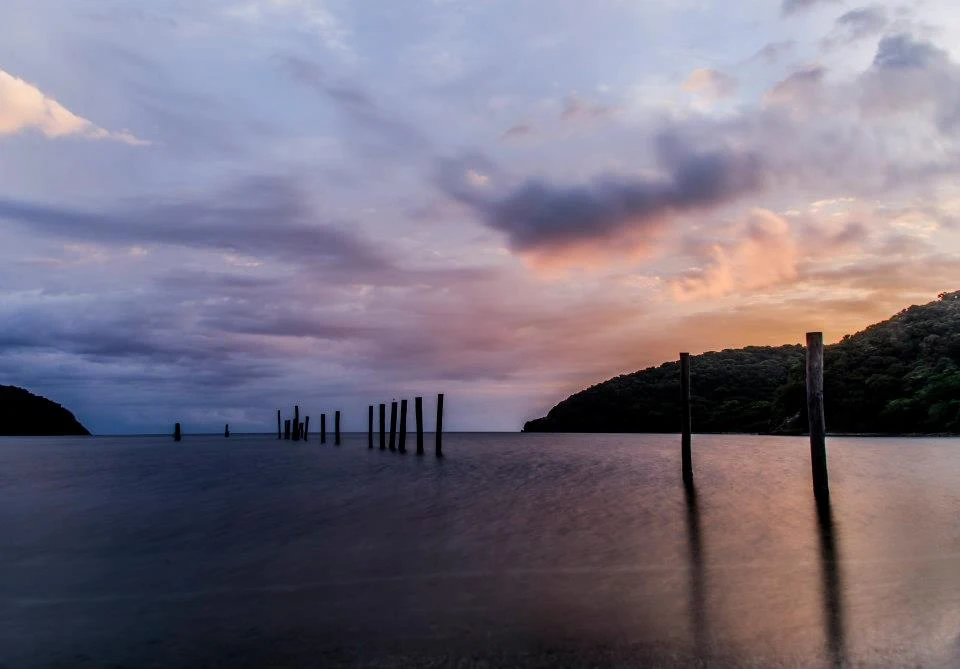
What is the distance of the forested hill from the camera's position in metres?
67.1

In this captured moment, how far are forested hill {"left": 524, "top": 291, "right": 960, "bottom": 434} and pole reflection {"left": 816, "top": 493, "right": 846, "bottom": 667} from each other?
5798cm

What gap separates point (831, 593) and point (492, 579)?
5.00 metres

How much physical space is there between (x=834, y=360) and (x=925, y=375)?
15613 millimetres

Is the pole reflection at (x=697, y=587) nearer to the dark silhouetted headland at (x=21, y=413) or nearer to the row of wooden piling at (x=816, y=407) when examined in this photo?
the row of wooden piling at (x=816, y=407)

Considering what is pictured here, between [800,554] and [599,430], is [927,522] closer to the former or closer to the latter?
[800,554]

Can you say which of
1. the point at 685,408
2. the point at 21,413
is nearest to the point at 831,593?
the point at 685,408

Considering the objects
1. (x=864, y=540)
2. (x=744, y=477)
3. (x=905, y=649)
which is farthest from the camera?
(x=744, y=477)

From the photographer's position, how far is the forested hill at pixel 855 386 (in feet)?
220

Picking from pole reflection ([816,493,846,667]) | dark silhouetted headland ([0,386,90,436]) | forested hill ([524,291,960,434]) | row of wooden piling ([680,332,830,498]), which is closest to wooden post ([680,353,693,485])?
row of wooden piling ([680,332,830,498])

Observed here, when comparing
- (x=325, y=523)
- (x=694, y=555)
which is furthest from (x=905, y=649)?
(x=325, y=523)

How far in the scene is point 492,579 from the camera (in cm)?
1117

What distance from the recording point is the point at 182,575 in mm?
12438

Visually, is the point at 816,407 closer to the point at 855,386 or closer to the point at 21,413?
the point at 855,386

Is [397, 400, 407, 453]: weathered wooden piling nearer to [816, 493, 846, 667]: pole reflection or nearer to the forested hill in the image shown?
[816, 493, 846, 667]: pole reflection
